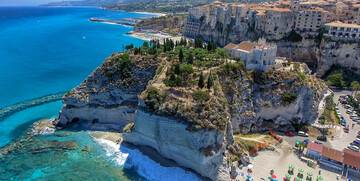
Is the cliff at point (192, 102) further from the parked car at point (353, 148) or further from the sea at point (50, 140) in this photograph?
the parked car at point (353, 148)

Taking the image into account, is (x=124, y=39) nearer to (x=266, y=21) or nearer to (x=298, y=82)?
(x=266, y=21)

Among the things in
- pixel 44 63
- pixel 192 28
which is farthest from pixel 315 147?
pixel 192 28

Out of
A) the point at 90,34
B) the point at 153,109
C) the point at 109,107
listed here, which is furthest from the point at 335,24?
the point at 90,34

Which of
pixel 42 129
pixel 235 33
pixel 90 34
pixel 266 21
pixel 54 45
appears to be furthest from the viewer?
pixel 90 34

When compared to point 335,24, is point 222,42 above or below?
below

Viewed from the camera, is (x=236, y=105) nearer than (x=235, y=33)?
Yes

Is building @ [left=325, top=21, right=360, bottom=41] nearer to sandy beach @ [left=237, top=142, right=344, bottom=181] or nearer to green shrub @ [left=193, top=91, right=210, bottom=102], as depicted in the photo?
sandy beach @ [left=237, top=142, right=344, bottom=181]
